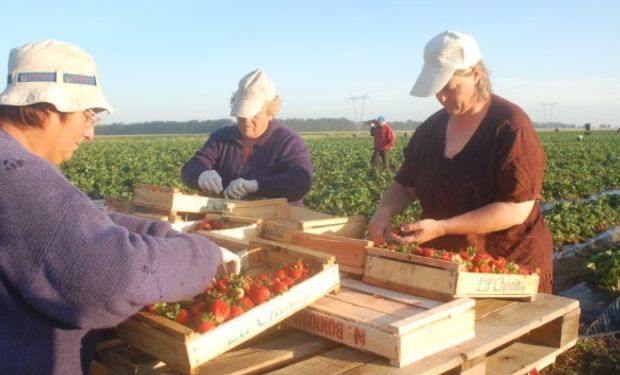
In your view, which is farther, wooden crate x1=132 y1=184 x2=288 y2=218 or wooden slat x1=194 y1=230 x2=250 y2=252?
wooden crate x1=132 y1=184 x2=288 y2=218

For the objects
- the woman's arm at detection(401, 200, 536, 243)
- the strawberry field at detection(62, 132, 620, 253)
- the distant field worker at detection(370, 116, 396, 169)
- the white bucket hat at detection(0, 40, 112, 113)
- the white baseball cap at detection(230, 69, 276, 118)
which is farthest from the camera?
the distant field worker at detection(370, 116, 396, 169)

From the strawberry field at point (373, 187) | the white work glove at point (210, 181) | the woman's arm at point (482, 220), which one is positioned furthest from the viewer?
the strawberry field at point (373, 187)

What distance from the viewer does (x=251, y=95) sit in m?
4.56

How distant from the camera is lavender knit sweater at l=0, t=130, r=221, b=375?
6.03 feet

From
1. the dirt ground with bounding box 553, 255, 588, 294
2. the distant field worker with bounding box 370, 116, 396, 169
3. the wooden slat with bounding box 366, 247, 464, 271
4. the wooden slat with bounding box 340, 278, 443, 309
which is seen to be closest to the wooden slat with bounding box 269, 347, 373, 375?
the wooden slat with bounding box 340, 278, 443, 309

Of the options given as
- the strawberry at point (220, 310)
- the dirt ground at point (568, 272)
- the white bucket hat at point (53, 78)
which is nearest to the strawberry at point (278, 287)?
the strawberry at point (220, 310)

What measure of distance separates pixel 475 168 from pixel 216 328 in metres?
1.98

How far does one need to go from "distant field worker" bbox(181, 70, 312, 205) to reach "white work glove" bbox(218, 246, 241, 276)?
1952 millimetres

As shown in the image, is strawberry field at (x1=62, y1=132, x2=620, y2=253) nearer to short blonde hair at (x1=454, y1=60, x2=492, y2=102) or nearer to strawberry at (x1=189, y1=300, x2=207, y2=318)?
short blonde hair at (x1=454, y1=60, x2=492, y2=102)

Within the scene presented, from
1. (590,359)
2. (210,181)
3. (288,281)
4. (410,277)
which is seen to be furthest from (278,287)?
(590,359)

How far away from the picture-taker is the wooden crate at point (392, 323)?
2299mm

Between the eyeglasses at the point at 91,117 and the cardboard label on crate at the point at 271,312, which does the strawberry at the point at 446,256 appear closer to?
the cardboard label on crate at the point at 271,312

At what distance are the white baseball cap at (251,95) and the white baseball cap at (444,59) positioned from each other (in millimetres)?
1468

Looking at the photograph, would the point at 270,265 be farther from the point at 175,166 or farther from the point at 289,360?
the point at 175,166
